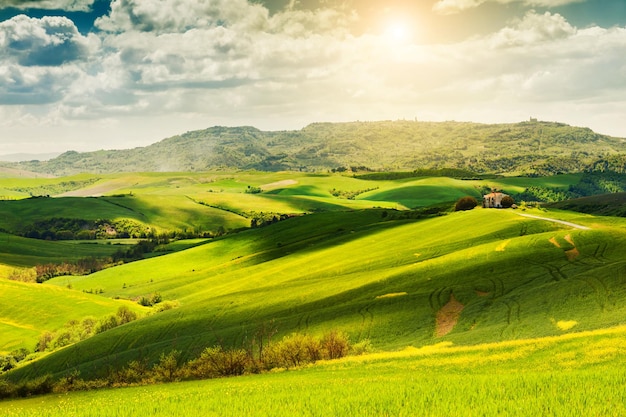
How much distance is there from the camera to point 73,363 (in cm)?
11188

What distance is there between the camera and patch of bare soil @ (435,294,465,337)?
2968 inches

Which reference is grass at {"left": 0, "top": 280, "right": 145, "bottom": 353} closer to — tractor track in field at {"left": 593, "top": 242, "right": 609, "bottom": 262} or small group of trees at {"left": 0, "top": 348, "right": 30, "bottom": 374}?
small group of trees at {"left": 0, "top": 348, "right": 30, "bottom": 374}

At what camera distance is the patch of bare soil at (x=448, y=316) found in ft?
247

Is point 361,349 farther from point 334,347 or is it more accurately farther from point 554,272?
point 554,272

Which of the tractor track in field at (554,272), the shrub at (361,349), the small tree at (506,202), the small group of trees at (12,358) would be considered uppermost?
the small tree at (506,202)

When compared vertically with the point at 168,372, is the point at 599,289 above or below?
above

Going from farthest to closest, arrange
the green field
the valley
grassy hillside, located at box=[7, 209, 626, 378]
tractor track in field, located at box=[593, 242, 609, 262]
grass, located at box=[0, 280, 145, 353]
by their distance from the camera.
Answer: grass, located at box=[0, 280, 145, 353] < tractor track in field, located at box=[593, 242, 609, 262] < grassy hillside, located at box=[7, 209, 626, 378] < the valley < the green field

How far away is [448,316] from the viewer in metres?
79.9

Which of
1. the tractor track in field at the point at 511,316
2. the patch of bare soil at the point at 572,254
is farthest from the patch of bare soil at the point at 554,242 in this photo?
the tractor track in field at the point at 511,316

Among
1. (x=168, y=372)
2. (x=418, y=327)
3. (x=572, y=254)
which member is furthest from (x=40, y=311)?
(x=572, y=254)

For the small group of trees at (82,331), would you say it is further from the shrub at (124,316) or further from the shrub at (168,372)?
the shrub at (168,372)

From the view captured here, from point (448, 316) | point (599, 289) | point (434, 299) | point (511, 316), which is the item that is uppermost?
point (599, 289)

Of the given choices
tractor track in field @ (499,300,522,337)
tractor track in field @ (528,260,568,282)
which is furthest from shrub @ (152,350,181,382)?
tractor track in field @ (528,260,568,282)

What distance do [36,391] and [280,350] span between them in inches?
1772
